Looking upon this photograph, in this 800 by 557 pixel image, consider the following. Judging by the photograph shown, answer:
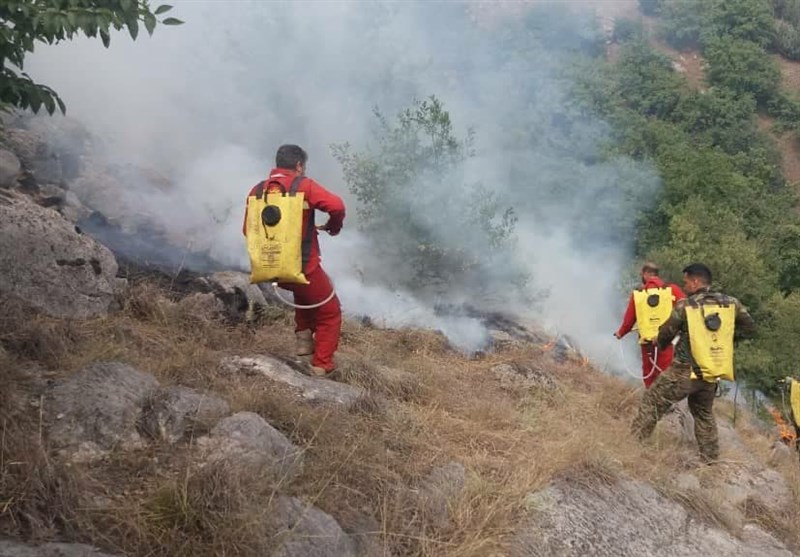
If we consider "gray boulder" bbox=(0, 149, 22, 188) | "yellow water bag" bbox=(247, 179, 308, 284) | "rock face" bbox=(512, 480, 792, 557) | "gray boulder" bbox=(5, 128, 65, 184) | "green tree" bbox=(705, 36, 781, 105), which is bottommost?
"rock face" bbox=(512, 480, 792, 557)

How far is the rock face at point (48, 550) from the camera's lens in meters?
2.11

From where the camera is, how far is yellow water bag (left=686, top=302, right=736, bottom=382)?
477 cm

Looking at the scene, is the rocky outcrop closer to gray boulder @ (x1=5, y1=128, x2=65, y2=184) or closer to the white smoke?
the white smoke

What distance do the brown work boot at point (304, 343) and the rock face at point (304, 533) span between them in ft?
6.27

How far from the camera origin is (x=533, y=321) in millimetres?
10289

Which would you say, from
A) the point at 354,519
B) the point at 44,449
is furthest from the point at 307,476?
the point at 44,449

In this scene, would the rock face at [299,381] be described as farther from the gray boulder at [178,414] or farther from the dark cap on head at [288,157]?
the dark cap on head at [288,157]

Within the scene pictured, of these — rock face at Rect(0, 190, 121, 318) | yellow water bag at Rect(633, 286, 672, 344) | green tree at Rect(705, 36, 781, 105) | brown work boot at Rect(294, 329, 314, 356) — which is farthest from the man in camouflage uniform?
green tree at Rect(705, 36, 781, 105)

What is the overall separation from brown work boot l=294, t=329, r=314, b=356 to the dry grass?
184 mm

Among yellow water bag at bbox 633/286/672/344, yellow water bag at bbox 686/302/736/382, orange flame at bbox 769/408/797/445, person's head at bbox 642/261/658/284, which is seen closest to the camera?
yellow water bag at bbox 686/302/736/382

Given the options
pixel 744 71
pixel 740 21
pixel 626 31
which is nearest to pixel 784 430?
pixel 744 71

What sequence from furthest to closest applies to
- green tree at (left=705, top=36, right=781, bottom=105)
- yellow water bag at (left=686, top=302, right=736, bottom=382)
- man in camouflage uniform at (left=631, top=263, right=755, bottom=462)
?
green tree at (left=705, top=36, right=781, bottom=105) < man in camouflage uniform at (left=631, top=263, right=755, bottom=462) < yellow water bag at (left=686, top=302, right=736, bottom=382)

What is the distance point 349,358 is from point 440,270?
483 cm

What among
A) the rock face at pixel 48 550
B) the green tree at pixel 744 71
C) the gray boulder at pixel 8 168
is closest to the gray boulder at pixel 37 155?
the gray boulder at pixel 8 168
